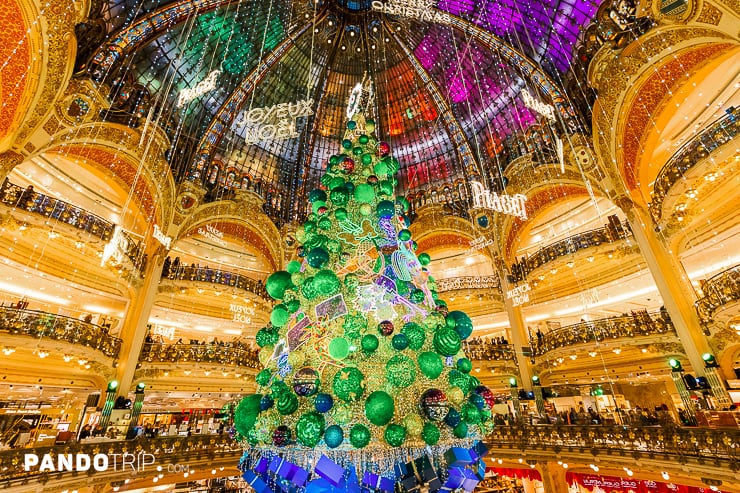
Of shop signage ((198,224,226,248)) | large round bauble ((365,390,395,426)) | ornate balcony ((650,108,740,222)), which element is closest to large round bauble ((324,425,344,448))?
large round bauble ((365,390,395,426))

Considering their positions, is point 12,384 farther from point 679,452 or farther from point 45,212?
point 679,452

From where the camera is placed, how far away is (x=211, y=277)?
17062 mm

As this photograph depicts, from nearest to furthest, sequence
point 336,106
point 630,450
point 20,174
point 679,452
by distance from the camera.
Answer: point 679,452
point 630,450
point 20,174
point 336,106

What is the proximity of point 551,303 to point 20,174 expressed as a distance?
25.8m

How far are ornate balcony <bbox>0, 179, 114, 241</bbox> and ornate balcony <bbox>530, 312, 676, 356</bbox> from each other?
1913 cm

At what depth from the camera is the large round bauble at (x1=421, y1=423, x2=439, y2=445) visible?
272 centimetres

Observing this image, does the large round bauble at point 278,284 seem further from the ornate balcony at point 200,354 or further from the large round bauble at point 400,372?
the ornate balcony at point 200,354

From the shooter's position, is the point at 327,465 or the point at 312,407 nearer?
the point at 327,465

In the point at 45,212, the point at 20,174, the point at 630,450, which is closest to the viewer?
the point at 630,450

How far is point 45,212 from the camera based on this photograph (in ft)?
38.6

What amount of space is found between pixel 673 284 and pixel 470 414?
42.7 ft

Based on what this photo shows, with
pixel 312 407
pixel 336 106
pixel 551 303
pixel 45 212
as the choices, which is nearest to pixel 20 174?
pixel 45 212

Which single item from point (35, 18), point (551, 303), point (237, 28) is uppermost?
point (237, 28)

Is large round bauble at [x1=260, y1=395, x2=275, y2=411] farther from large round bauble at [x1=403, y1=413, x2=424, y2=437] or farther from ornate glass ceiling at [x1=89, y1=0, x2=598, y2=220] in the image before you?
ornate glass ceiling at [x1=89, y1=0, x2=598, y2=220]
